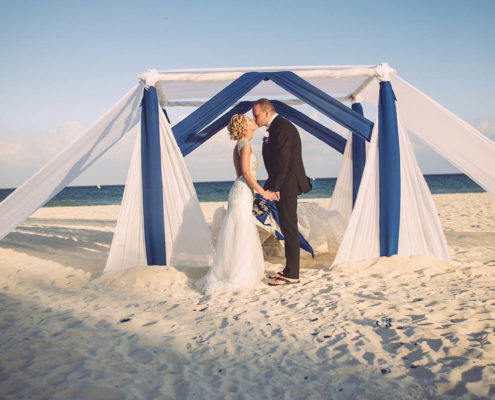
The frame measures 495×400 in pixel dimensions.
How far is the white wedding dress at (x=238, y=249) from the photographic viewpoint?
Result: 3779mm

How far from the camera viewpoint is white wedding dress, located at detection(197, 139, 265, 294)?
12.4ft

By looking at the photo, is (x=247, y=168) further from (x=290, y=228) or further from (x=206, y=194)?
(x=206, y=194)

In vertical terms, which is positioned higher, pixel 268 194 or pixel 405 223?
pixel 268 194

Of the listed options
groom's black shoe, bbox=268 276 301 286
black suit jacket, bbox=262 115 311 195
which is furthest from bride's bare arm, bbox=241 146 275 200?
groom's black shoe, bbox=268 276 301 286

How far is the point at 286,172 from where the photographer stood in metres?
3.75

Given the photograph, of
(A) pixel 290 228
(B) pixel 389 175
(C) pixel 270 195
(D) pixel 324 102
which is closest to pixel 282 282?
(A) pixel 290 228

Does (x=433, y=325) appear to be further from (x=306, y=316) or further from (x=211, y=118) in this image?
(x=211, y=118)

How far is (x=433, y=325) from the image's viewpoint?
2531 mm

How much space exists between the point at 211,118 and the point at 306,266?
2.26 meters

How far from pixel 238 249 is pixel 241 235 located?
0.15 m

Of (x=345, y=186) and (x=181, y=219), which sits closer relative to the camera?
(x=181, y=219)

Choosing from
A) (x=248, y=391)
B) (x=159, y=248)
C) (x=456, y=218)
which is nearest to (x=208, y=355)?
(x=248, y=391)

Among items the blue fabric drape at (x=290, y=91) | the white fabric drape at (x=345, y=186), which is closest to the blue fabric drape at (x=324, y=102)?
the blue fabric drape at (x=290, y=91)

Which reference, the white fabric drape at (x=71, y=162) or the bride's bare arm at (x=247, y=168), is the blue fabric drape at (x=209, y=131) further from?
the bride's bare arm at (x=247, y=168)
